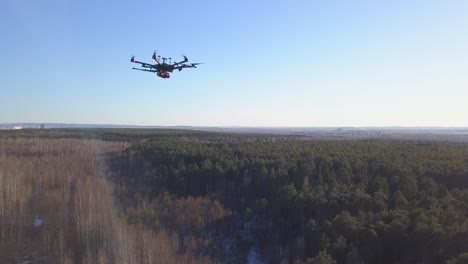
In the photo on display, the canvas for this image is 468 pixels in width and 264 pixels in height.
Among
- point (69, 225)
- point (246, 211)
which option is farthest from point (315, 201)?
point (69, 225)

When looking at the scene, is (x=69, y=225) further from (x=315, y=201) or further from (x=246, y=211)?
(x=315, y=201)

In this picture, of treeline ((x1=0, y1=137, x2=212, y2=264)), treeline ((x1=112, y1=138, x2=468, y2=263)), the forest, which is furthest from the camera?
treeline ((x1=0, y1=137, x2=212, y2=264))

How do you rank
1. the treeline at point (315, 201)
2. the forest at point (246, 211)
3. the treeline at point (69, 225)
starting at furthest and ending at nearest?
the treeline at point (69, 225)
the forest at point (246, 211)
the treeline at point (315, 201)

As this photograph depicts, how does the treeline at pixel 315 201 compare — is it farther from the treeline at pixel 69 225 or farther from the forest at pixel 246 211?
the treeline at pixel 69 225

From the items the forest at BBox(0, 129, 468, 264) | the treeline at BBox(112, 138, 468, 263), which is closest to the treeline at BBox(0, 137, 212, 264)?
the forest at BBox(0, 129, 468, 264)

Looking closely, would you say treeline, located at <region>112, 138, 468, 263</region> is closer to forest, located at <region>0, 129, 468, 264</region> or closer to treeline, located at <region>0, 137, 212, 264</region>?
forest, located at <region>0, 129, 468, 264</region>

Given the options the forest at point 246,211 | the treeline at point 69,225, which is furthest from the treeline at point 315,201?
the treeline at point 69,225
